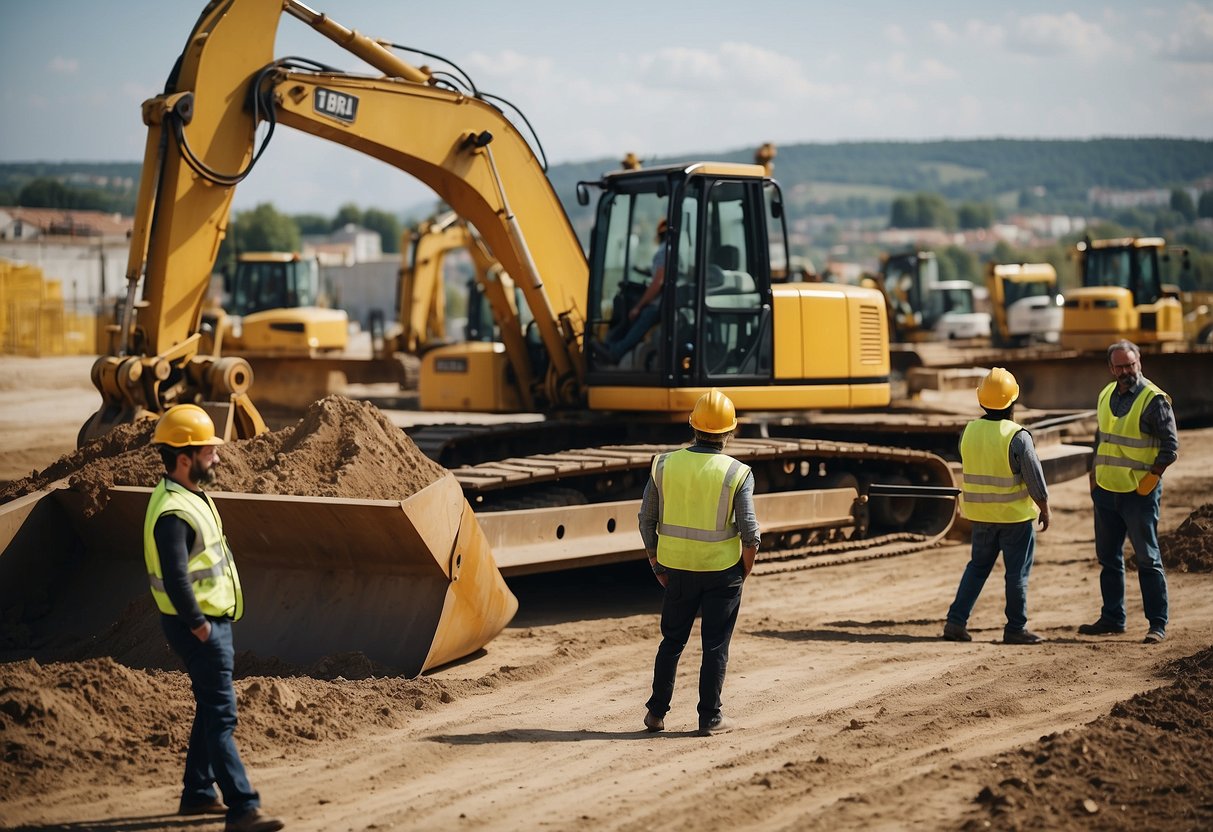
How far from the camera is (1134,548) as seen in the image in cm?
878

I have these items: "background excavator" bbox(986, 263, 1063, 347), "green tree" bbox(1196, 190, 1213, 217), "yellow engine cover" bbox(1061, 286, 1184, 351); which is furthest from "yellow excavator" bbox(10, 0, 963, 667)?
"green tree" bbox(1196, 190, 1213, 217)

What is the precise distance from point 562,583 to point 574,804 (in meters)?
5.39

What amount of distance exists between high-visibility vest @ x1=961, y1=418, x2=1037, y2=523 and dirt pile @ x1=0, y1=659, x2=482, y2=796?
11.5 ft

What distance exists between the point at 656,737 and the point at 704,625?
546 millimetres

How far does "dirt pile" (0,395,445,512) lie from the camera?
7.52 metres

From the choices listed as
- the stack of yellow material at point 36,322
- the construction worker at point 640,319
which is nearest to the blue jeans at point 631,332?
the construction worker at point 640,319

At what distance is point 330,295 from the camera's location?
60.1 m

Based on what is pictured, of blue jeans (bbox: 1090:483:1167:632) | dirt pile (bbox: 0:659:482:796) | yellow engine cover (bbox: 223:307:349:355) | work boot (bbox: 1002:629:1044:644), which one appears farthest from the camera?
yellow engine cover (bbox: 223:307:349:355)

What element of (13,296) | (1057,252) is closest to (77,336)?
(13,296)

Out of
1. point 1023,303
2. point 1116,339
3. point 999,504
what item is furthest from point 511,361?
point 1023,303

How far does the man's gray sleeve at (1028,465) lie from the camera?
8.39 meters

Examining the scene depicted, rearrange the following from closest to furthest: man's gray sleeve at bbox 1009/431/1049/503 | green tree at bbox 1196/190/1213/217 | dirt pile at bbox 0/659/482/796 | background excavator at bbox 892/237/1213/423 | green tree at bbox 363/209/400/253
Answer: dirt pile at bbox 0/659/482/796 → man's gray sleeve at bbox 1009/431/1049/503 → background excavator at bbox 892/237/1213/423 → green tree at bbox 1196/190/1213/217 → green tree at bbox 363/209/400/253

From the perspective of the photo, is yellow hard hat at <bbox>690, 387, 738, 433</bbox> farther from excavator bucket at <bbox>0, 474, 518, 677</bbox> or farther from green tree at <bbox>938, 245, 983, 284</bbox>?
green tree at <bbox>938, 245, 983, 284</bbox>

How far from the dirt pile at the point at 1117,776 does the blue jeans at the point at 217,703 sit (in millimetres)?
2555
